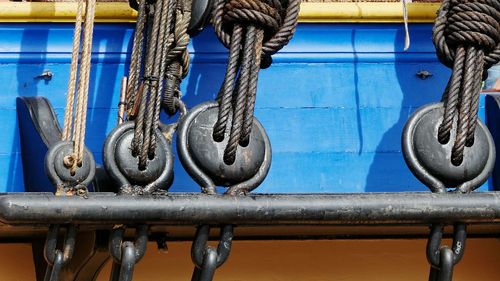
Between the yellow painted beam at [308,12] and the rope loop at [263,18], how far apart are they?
52cm

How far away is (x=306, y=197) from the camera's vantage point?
255 centimetres

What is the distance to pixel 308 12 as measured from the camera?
315 cm

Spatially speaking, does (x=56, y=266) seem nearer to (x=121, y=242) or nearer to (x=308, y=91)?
(x=121, y=242)

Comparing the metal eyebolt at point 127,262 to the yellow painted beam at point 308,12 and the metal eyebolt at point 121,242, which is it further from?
the yellow painted beam at point 308,12

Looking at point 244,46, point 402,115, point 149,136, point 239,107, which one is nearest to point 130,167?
point 149,136

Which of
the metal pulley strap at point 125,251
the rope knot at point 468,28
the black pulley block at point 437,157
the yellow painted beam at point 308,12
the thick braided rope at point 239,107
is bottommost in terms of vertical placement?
the metal pulley strap at point 125,251

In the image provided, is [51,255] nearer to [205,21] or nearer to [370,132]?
[205,21]

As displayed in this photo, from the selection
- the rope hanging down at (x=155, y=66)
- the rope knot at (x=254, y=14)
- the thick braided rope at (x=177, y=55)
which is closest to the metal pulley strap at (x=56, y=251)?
the rope hanging down at (x=155, y=66)

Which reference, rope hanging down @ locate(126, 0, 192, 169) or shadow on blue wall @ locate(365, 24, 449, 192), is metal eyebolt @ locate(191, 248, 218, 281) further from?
shadow on blue wall @ locate(365, 24, 449, 192)

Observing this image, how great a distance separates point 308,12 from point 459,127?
71 cm

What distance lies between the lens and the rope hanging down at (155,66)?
8.39ft

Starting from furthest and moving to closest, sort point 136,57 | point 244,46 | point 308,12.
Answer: point 308,12
point 136,57
point 244,46

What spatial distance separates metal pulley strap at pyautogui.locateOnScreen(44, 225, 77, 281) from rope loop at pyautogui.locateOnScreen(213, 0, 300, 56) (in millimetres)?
608

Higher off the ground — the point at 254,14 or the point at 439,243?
the point at 254,14
